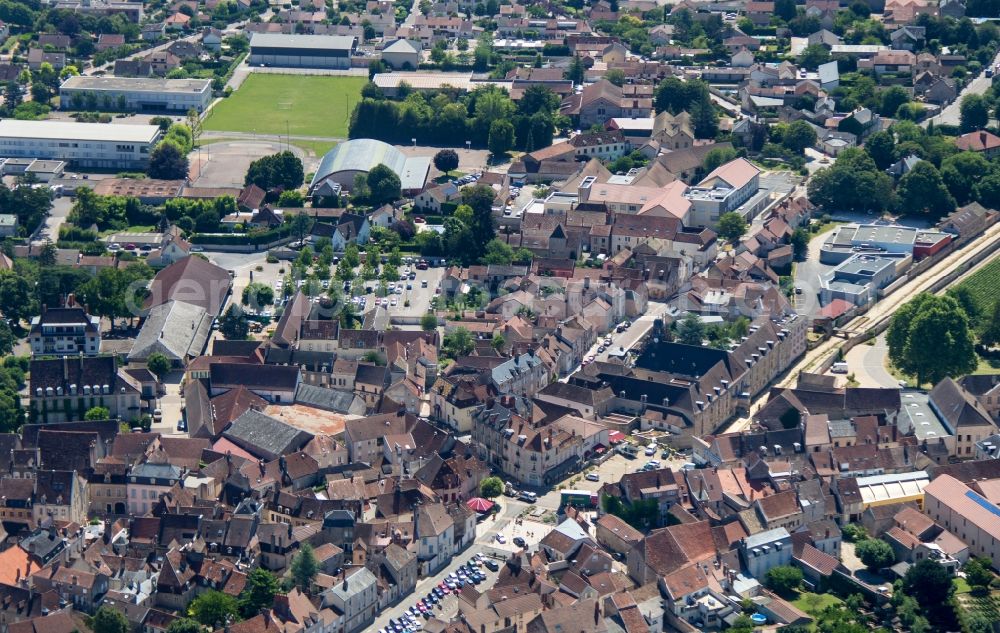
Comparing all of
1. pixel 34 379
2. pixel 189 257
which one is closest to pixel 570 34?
pixel 189 257

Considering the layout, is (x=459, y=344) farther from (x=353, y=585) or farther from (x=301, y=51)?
(x=301, y=51)

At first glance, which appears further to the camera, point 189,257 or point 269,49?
point 269,49

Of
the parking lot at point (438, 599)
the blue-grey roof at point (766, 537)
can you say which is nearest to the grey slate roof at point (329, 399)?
the parking lot at point (438, 599)

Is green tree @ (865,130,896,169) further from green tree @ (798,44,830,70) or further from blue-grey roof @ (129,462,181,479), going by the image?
blue-grey roof @ (129,462,181,479)

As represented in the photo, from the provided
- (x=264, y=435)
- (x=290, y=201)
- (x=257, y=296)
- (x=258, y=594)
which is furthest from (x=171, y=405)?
(x=290, y=201)

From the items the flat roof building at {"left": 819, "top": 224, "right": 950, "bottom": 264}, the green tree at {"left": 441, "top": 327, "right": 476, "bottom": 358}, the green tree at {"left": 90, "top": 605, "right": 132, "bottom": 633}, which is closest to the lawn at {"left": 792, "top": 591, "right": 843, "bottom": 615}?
the green tree at {"left": 441, "top": 327, "right": 476, "bottom": 358}

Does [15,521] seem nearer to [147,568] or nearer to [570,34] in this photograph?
[147,568]

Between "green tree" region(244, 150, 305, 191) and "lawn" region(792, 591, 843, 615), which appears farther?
"green tree" region(244, 150, 305, 191)
